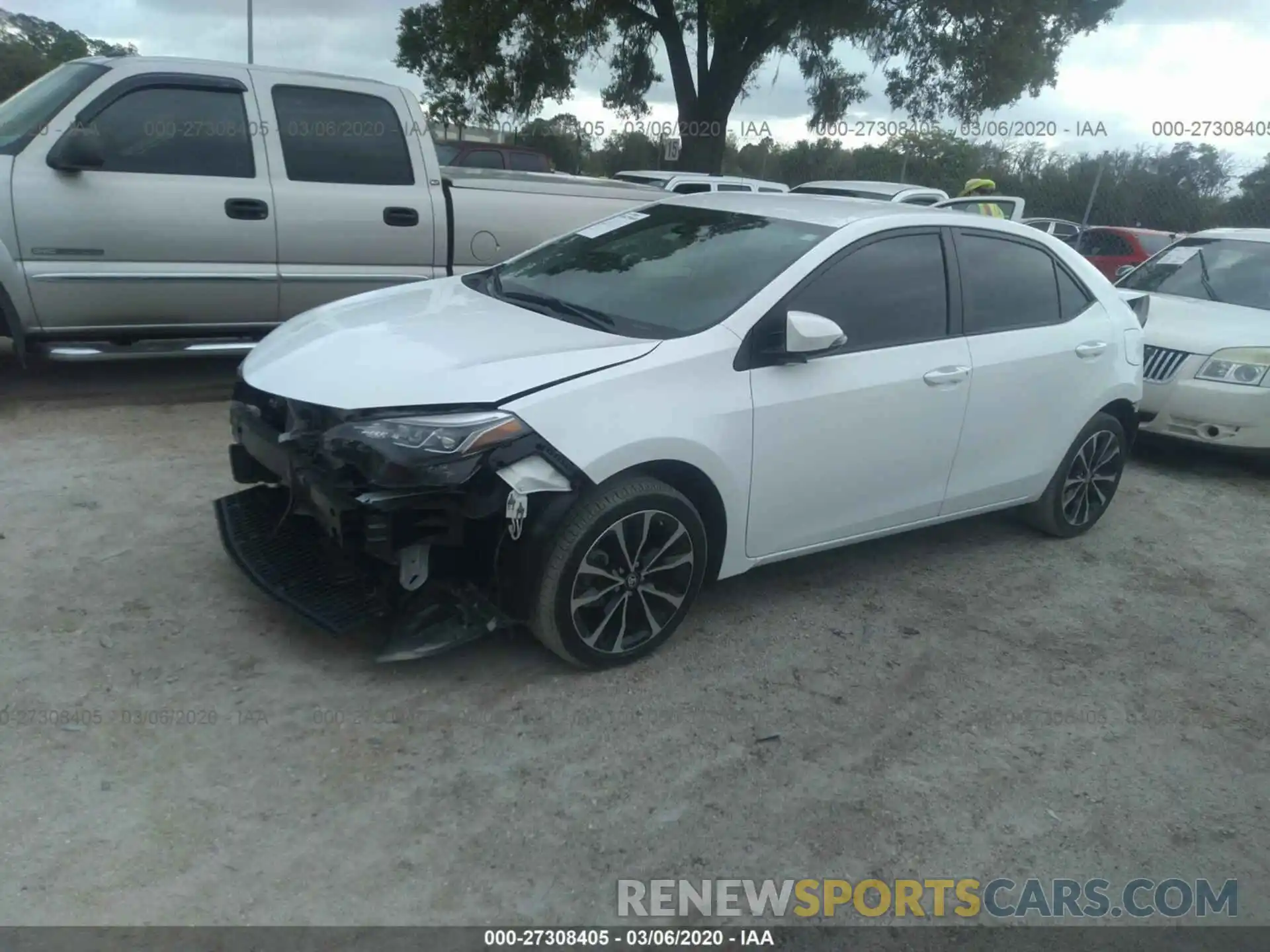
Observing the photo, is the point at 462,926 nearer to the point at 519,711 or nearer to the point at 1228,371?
the point at 519,711

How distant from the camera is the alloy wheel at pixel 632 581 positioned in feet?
12.0

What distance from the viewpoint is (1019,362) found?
4898mm

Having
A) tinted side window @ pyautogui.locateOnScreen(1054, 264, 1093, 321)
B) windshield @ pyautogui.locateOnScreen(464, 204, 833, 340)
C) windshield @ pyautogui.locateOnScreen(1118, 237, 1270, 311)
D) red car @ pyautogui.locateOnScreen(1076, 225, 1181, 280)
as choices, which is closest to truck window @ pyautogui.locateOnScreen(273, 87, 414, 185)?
windshield @ pyautogui.locateOnScreen(464, 204, 833, 340)

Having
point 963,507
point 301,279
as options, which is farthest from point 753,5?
point 963,507

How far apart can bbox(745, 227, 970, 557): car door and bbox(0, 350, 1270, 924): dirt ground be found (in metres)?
0.48

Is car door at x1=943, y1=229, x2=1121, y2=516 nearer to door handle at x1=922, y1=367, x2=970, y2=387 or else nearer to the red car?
door handle at x1=922, y1=367, x2=970, y2=387

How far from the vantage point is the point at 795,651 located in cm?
417

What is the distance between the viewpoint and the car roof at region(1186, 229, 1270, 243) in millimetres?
8320

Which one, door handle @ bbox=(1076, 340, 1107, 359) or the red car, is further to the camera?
the red car

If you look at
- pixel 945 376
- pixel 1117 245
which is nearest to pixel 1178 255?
pixel 945 376

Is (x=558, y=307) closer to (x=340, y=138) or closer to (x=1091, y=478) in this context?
(x=1091, y=478)

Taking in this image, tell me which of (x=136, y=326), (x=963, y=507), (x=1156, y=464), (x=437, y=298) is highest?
(x=437, y=298)

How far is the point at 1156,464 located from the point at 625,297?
503 centimetres

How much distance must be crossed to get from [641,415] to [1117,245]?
1401 centimetres
